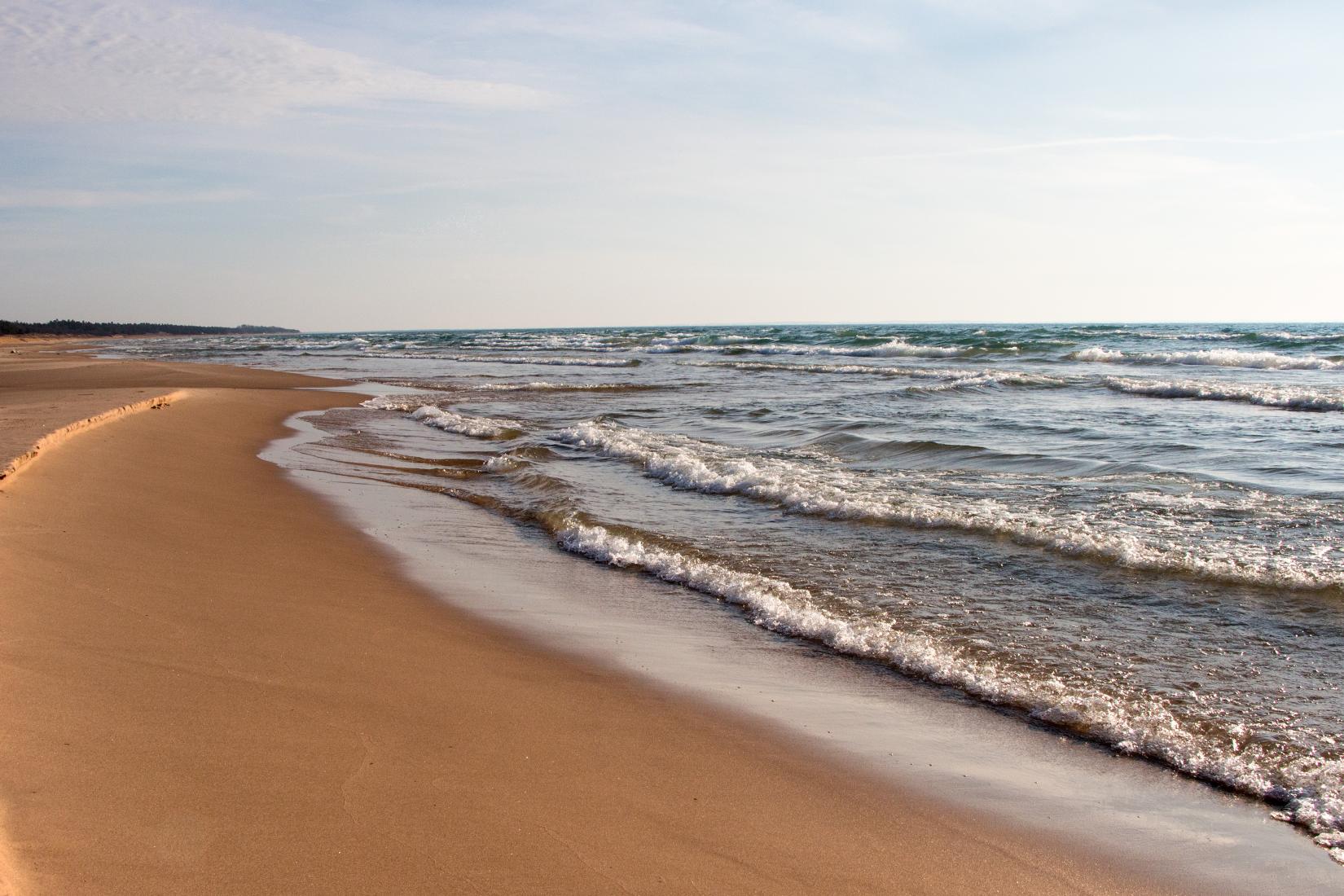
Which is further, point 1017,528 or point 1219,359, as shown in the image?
point 1219,359

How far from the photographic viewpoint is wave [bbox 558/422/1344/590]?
5.96 metres

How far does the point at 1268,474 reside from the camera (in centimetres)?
916

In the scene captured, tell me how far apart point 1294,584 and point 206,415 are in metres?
15.3

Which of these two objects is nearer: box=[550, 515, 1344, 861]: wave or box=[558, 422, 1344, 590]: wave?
box=[550, 515, 1344, 861]: wave

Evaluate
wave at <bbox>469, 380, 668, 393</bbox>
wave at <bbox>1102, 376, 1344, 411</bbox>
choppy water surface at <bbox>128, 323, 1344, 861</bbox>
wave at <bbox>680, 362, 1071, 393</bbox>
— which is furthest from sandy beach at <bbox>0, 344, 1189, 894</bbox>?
wave at <bbox>469, 380, 668, 393</bbox>

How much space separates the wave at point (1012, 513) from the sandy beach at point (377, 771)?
3826mm

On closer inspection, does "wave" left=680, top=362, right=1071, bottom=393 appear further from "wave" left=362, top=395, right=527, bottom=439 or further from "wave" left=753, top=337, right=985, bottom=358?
"wave" left=362, top=395, right=527, bottom=439

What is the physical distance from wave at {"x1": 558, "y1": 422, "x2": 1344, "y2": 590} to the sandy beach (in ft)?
12.6

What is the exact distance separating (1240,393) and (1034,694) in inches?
667

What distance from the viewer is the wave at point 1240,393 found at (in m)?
15.9

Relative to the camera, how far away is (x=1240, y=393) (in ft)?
58.3

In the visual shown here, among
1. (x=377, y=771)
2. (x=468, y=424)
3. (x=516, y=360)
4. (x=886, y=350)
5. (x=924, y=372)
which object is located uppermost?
(x=886, y=350)

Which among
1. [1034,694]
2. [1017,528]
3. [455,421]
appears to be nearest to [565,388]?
[455,421]

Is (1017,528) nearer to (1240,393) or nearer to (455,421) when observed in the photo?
(455,421)
